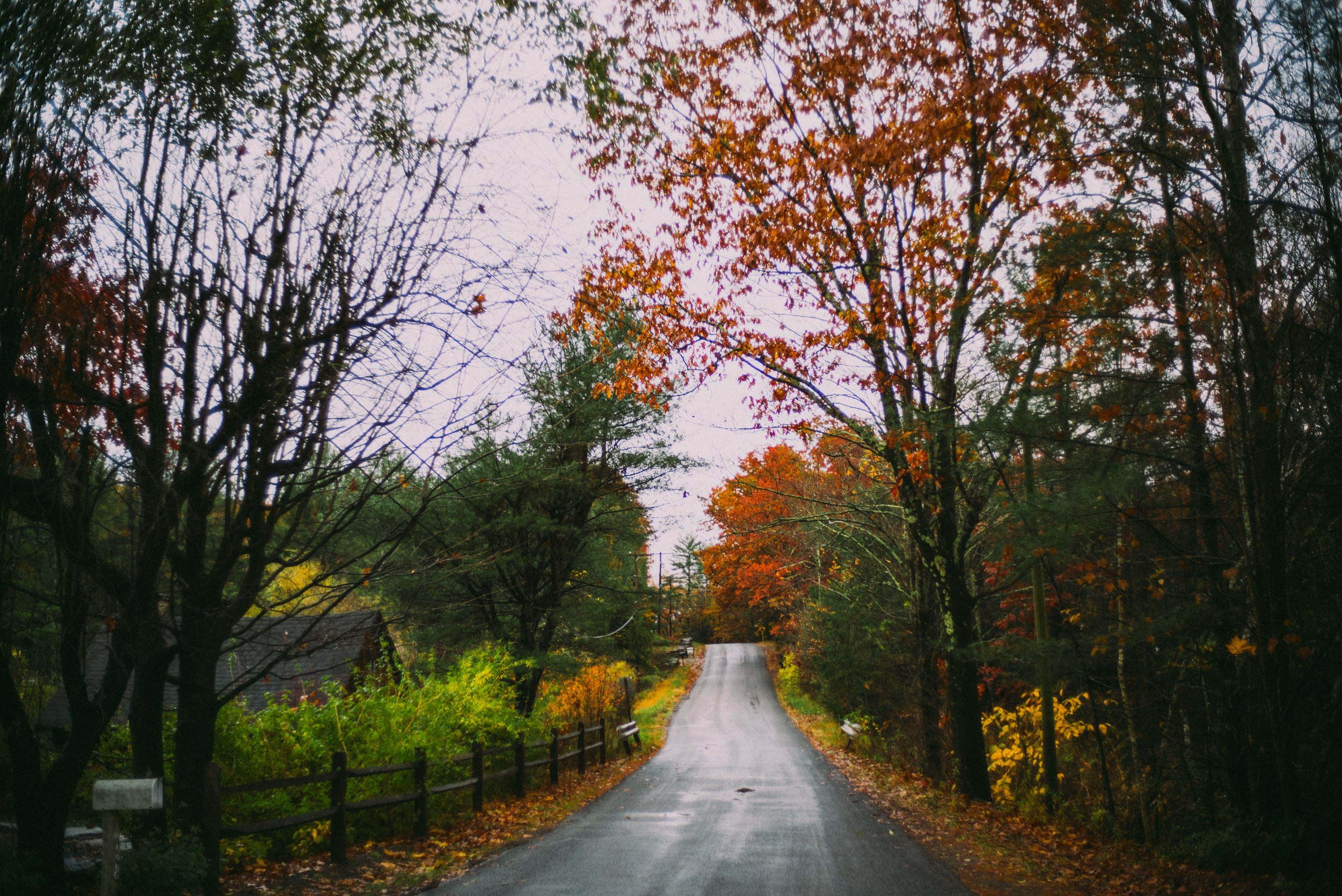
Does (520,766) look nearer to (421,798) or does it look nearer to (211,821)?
(421,798)

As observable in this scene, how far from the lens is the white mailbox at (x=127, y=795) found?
4.55m

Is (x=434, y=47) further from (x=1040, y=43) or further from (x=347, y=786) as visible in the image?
(x=347, y=786)

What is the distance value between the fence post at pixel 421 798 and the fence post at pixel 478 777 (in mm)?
1477

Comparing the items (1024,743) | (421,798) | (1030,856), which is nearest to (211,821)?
(421,798)

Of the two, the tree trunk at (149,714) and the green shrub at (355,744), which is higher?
the tree trunk at (149,714)

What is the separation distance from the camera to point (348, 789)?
9.25m

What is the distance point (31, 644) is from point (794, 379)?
353 inches

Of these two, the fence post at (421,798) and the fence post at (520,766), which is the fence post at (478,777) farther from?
the fence post at (421,798)

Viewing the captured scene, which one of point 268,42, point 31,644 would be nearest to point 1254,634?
point 268,42

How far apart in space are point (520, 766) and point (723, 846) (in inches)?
206

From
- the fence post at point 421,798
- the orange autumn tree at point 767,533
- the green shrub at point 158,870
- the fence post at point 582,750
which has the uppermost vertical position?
the orange autumn tree at point 767,533

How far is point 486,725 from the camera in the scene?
12.8m

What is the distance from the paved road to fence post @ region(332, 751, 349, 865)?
155 cm

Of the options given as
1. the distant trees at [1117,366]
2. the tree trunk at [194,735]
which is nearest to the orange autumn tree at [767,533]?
the distant trees at [1117,366]
